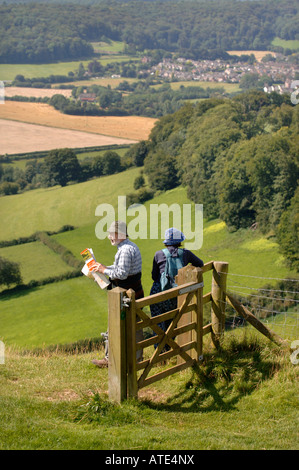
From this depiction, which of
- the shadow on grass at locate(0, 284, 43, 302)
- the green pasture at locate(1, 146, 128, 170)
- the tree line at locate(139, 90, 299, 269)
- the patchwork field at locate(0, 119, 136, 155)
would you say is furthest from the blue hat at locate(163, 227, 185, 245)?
the patchwork field at locate(0, 119, 136, 155)

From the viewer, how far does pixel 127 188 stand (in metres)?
102

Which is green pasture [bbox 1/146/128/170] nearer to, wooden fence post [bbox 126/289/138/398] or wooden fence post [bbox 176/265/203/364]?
wooden fence post [bbox 176/265/203/364]

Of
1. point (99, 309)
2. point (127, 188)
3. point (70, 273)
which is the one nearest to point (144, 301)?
point (99, 309)

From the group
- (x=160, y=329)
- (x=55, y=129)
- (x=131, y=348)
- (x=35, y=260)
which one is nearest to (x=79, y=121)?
(x=55, y=129)

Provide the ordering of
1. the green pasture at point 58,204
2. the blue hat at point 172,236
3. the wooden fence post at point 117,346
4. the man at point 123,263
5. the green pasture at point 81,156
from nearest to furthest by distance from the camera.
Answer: the wooden fence post at point 117,346 → the man at point 123,263 → the blue hat at point 172,236 → the green pasture at point 58,204 → the green pasture at point 81,156

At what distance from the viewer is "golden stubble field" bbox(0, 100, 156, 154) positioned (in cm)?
12788

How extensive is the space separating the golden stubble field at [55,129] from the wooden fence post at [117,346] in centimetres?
12184

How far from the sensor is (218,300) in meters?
8.76

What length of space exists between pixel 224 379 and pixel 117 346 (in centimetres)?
182

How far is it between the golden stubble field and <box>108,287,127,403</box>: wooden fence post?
121842 millimetres

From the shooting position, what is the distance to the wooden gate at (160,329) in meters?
7.00

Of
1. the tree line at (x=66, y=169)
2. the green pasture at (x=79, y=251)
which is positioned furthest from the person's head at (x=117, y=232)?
the tree line at (x=66, y=169)

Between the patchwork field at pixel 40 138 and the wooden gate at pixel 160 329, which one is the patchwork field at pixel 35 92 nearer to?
the patchwork field at pixel 40 138

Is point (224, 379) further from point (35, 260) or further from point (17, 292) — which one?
point (35, 260)
